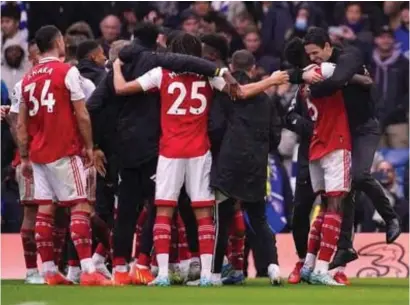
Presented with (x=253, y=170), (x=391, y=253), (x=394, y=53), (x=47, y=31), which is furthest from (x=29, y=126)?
(x=394, y=53)

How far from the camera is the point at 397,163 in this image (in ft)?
77.5

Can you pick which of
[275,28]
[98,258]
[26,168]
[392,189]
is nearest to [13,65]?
[275,28]

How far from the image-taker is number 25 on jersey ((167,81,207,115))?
16578 millimetres

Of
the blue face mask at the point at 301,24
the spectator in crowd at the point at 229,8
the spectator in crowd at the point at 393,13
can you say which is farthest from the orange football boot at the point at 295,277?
the spectator in crowd at the point at 393,13

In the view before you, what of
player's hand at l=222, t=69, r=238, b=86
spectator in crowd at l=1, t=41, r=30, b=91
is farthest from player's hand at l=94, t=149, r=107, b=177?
spectator in crowd at l=1, t=41, r=30, b=91

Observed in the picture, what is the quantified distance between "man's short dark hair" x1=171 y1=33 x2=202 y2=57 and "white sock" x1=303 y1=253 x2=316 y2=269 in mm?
2380

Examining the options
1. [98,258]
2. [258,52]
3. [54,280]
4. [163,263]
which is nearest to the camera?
[163,263]

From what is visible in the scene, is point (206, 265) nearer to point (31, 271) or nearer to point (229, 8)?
point (31, 271)

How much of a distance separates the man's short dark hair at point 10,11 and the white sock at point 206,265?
29.7ft

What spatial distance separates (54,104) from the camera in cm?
1667

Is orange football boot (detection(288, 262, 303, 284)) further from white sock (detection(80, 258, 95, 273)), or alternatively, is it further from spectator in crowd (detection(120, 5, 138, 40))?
spectator in crowd (detection(120, 5, 138, 40))

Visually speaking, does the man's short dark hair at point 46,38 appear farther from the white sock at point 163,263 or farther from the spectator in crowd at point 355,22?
the spectator in crowd at point 355,22

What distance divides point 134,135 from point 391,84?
346 inches

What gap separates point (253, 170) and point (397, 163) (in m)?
7.12
